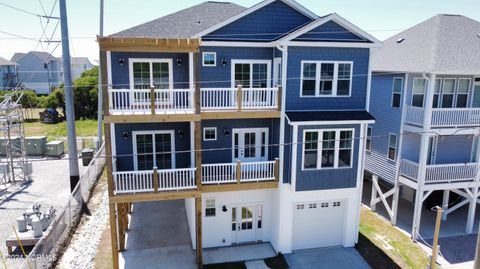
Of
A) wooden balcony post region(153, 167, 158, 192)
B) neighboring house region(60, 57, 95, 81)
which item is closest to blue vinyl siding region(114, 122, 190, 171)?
wooden balcony post region(153, 167, 158, 192)

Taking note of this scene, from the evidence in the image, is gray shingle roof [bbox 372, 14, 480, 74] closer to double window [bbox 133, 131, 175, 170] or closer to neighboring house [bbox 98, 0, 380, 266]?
neighboring house [bbox 98, 0, 380, 266]

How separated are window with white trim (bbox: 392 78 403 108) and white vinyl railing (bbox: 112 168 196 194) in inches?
410

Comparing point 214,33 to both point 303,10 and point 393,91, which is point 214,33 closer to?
point 303,10

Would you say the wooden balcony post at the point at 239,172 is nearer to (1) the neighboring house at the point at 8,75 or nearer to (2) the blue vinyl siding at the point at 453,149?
(2) the blue vinyl siding at the point at 453,149

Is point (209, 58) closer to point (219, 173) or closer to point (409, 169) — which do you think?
point (219, 173)

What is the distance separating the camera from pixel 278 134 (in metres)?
14.1

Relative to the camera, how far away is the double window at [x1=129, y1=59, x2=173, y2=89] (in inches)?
543

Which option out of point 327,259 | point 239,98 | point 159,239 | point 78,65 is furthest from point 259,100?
point 78,65

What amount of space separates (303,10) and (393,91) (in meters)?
6.36

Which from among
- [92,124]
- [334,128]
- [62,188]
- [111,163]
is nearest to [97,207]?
[62,188]

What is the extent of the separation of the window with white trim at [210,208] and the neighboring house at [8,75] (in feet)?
228

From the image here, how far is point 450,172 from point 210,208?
1081 cm

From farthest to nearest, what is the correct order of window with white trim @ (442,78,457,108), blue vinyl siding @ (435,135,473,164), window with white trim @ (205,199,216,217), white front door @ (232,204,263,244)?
blue vinyl siding @ (435,135,473,164)
window with white trim @ (442,78,457,108)
white front door @ (232,204,263,244)
window with white trim @ (205,199,216,217)

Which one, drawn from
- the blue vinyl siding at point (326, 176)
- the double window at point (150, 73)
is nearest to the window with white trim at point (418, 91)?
the blue vinyl siding at point (326, 176)
